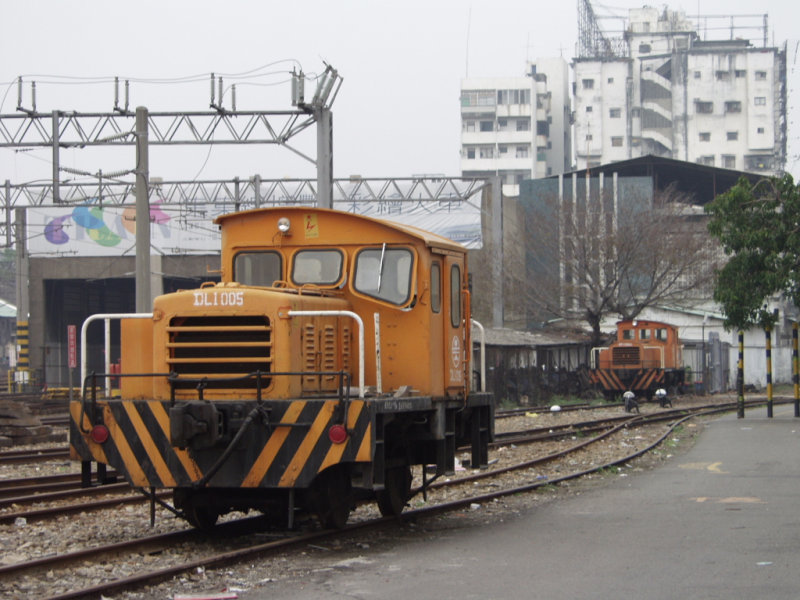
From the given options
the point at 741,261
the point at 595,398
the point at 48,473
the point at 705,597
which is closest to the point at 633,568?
the point at 705,597

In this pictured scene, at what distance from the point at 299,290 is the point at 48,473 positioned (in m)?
8.39

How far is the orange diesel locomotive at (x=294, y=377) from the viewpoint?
842cm

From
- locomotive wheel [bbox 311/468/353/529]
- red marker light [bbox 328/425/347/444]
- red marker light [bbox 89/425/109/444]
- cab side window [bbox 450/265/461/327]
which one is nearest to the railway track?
locomotive wheel [bbox 311/468/353/529]

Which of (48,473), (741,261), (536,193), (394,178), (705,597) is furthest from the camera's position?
(536,193)

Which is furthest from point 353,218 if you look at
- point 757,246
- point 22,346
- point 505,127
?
point 505,127

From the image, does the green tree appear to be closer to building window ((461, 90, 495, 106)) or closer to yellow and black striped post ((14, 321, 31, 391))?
yellow and black striped post ((14, 321, 31, 391))

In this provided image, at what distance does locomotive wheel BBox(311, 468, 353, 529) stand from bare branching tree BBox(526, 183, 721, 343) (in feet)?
119

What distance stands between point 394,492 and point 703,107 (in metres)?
99.5

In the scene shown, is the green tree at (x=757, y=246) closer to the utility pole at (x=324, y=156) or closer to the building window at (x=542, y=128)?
the utility pole at (x=324, y=156)

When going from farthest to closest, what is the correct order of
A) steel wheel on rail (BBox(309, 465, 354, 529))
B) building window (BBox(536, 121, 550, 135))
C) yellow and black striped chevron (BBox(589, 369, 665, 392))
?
building window (BBox(536, 121, 550, 135)) < yellow and black striped chevron (BBox(589, 369, 665, 392)) < steel wheel on rail (BBox(309, 465, 354, 529))

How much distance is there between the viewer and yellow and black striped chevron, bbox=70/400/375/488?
27.5 ft

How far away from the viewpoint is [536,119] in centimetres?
10706

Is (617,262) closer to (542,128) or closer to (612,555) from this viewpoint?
(612,555)

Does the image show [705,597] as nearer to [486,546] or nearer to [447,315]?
[486,546]
